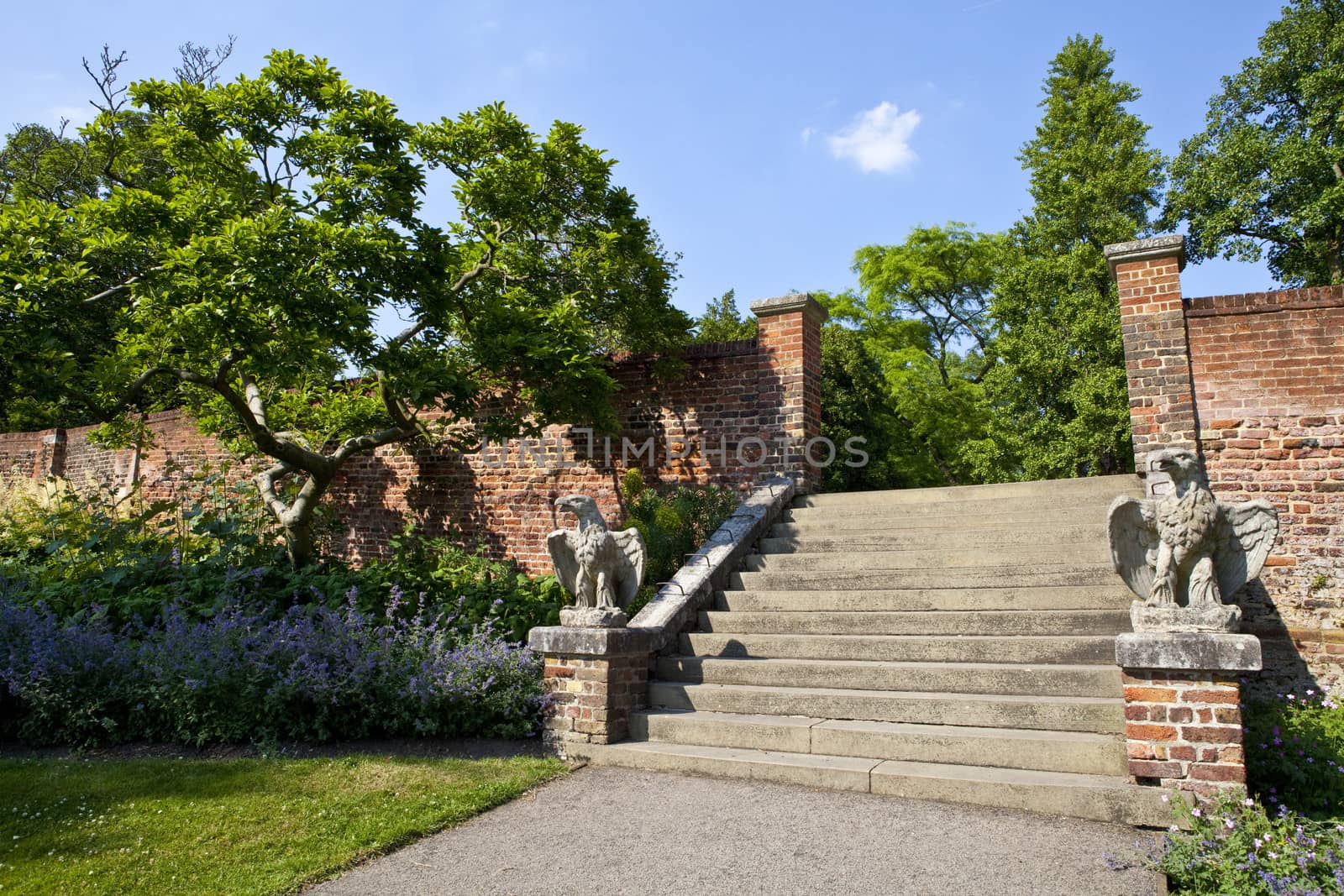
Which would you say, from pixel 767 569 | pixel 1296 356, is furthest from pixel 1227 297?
pixel 767 569

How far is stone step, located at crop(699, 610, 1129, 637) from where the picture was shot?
18.2 feet

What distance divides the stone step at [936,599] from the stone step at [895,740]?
4.36 feet

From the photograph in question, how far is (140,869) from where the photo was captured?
11.9 feet

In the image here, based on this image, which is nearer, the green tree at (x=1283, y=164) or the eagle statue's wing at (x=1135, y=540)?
the eagle statue's wing at (x=1135, y=540)

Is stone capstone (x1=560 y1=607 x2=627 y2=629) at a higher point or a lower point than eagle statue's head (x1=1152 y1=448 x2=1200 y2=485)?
lower

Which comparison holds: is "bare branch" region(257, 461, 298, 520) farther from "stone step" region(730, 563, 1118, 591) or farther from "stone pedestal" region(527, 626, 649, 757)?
"stone step" region(730, 563, 1118, 591)

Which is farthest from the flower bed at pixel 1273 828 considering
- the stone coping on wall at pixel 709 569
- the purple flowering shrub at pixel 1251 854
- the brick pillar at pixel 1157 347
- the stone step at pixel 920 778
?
the brick pillar at pixel 1157 347

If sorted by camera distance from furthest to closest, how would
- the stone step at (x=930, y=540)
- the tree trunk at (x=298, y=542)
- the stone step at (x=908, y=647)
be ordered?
the tree trunk at (x=298, y=542) < the stone step at (x=930, y=540) < the stone step at (x=908, y=647)

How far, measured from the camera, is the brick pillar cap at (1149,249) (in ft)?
26.6

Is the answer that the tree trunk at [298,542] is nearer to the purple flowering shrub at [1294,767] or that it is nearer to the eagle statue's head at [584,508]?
the eagle statue's head at [584,508]

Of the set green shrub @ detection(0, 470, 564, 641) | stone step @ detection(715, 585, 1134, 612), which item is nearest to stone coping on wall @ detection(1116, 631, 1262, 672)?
stone step @ detection(715, 585, 1134, 612)

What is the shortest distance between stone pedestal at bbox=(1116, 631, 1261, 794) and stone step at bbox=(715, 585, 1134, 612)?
1.49 m

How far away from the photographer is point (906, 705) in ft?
16.8

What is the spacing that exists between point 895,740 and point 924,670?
27.0 inches
